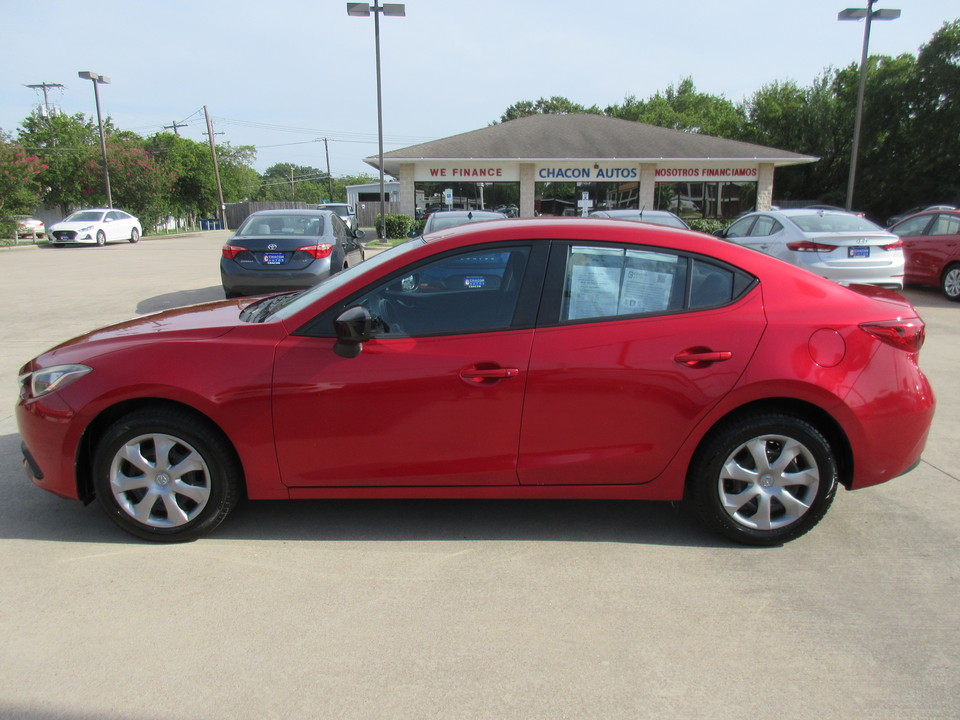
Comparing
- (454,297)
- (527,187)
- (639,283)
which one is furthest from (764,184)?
(454,297)

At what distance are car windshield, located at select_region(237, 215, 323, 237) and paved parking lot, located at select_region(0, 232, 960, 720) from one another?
6501mm

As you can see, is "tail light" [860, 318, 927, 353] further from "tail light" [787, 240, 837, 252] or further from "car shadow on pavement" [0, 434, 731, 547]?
"tail light" [787, 240, 837, 252]

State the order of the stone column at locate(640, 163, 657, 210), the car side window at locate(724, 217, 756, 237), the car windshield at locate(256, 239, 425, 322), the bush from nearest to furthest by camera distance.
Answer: the car windshield at locate(256, 239, 425, 322)
the car side window at locate(724, 217, 756, 237)
the bush
the stone column at locate(640, 163, 657, 210)

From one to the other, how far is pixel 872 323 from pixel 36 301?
1280cm

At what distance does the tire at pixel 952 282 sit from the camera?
39.6ft

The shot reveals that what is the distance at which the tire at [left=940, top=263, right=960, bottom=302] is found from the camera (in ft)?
39.6

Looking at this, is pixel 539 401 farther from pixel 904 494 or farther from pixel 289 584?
pixel 904 494

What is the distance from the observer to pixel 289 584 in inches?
128

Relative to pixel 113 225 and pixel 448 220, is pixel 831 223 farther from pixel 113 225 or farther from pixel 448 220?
pixel 113 225

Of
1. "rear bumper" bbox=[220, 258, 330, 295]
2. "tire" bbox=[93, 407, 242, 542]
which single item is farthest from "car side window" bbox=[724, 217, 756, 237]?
"tire" bbox=[93, 407, 242, 542]

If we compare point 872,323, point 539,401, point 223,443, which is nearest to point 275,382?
point 223,443

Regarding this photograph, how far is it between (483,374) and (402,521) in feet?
3.53

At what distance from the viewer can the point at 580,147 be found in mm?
30250

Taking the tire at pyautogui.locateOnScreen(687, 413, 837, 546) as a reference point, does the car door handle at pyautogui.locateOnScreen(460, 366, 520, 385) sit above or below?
above
